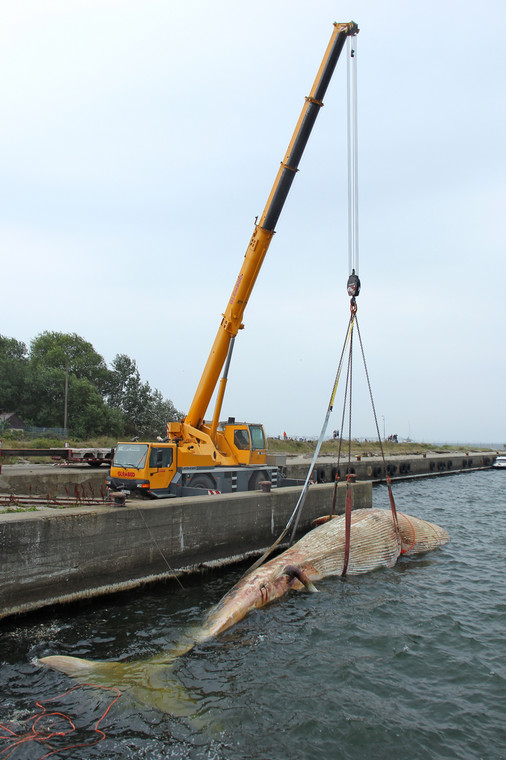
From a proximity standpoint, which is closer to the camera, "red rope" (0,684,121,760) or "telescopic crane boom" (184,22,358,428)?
"red rope" (0,684,121,760)

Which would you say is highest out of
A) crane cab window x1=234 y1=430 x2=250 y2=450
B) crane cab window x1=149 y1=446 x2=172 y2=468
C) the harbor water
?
crane cab window x1=234 y1=430 x2=250 y2=450

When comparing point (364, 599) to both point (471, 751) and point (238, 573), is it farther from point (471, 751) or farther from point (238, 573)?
point (471, 751)

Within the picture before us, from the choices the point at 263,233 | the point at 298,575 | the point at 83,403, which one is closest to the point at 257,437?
the point at 263,233

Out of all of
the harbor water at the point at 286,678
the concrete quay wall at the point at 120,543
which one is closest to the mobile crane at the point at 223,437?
the concrete quay wall at the point at 120,543

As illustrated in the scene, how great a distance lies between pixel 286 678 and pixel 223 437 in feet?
35.0

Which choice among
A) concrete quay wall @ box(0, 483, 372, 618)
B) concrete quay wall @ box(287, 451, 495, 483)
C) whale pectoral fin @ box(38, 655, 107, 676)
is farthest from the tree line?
whale pectoral fin @ box(38, 655, 107, 676)

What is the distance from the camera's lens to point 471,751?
16.8 feet

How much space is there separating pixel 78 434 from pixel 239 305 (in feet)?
139

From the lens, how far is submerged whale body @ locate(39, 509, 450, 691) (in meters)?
6.36

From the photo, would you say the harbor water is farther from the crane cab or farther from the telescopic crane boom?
the telescopic crane boom

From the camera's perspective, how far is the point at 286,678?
6426 mm

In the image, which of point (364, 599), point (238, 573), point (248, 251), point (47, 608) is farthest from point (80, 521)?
point (248, 251)

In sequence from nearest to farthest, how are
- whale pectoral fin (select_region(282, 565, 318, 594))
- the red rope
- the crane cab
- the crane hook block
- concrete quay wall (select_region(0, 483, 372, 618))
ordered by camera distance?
the red rope < concrete quay wall (select_region(0, 483, 372, 618)) < whale pectoral fin (select_region(282, 565, 318, 594)) < the crane hook block < the crane cab

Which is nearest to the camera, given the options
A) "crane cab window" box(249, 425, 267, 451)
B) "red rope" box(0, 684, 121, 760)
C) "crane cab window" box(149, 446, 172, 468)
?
"red rope" box(0, 684, 121, 760)
